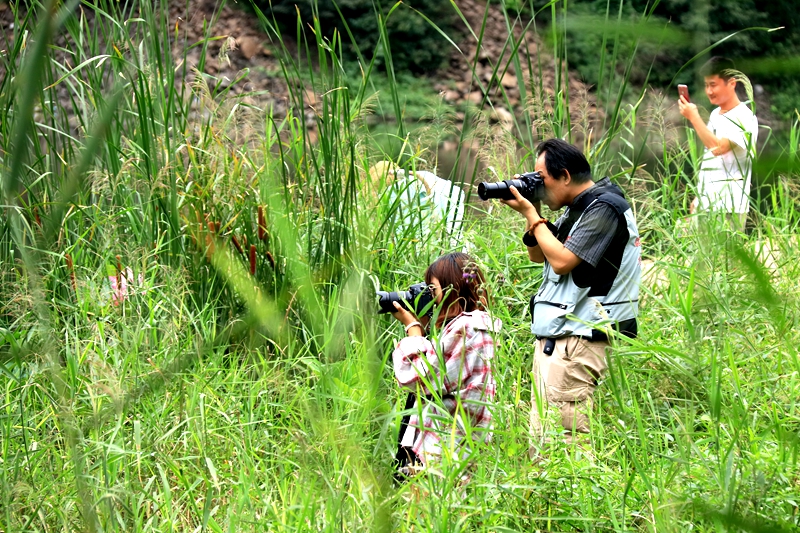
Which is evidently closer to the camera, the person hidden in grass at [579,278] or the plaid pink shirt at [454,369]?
the plaid pink shirt at [454,369]

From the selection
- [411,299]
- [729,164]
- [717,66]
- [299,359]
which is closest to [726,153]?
[729,164]

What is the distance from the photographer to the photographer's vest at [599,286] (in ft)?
8.55

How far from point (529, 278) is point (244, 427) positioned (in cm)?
138

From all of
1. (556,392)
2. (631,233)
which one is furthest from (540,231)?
(556,392)

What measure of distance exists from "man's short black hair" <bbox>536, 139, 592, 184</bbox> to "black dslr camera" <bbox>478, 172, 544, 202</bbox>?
2.1 inches

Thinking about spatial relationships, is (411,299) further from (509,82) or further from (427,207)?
(509,82)

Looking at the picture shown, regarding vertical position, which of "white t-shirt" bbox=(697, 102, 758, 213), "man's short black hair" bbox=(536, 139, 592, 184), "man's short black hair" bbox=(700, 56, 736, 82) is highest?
"man's short black hair" bbox=(700, 56, 736, 82)

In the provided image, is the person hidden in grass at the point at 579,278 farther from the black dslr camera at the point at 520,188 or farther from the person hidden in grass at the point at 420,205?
the person hidden in grass at the point at 420,205

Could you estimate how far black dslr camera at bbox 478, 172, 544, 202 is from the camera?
2648mm

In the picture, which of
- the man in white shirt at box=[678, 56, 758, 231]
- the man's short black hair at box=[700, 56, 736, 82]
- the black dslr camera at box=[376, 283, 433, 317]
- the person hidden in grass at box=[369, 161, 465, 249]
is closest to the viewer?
the man's short black hair at box=[700, 56, 736, 82]

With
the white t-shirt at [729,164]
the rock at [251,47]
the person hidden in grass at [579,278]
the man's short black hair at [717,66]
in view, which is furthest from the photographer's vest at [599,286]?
the man's short black hair at [717,66]

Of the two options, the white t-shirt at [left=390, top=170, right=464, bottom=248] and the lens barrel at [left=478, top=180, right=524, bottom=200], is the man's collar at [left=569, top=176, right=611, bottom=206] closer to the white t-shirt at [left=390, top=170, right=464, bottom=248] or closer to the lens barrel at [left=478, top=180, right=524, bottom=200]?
the lens barrel at [left=478, top=180, right=524, bottom=200]

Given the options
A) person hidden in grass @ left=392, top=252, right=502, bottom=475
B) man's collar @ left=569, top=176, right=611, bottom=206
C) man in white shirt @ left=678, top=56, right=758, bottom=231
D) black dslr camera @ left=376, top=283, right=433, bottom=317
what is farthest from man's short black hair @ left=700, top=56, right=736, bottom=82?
man in white shirt @ left=678, top=56, right=758, bottom=231

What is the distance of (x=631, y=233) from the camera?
2.62 metres
